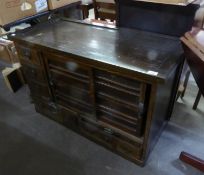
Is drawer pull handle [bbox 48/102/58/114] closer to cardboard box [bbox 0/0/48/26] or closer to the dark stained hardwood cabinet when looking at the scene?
the dark stained hardwood cabinet

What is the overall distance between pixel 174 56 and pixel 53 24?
106 centimetres

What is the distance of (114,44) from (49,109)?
2.96 ft

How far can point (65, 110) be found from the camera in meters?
1.65

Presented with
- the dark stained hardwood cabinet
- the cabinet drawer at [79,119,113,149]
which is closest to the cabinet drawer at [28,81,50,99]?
the dark stained hardwood cabinet

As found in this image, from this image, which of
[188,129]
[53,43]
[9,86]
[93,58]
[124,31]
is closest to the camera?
[93,58]

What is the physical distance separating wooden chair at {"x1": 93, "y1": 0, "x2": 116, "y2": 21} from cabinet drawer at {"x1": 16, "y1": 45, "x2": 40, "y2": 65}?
1.13 meters

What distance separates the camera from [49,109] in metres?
1.81

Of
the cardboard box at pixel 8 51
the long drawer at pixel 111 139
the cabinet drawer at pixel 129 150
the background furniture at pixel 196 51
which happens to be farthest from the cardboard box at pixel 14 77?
the background furniture at pixel 196 51

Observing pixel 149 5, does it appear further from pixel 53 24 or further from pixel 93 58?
pixel 53 24

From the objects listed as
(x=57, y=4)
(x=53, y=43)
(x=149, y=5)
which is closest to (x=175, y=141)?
(x=149, y=5)

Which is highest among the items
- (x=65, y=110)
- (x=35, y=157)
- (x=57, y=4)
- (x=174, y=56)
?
(x=57, y=4)

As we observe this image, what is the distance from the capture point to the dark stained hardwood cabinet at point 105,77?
1.11 meters

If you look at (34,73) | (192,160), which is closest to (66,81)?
(34,73)

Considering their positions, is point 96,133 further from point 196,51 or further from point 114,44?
point 196,51
